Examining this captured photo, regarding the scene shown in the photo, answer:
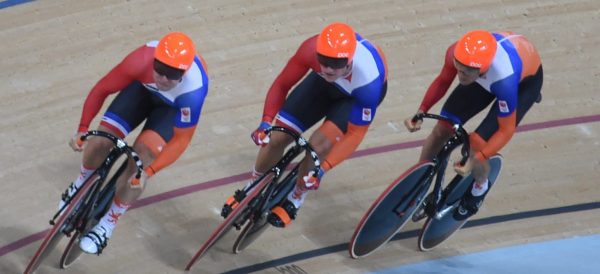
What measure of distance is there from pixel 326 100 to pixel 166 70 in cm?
108

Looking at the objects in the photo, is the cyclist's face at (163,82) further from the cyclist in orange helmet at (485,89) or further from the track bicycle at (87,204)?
the cyclist in orange helmet at (485,89)

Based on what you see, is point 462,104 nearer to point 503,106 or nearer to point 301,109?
point 503,106

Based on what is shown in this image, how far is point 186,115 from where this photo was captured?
5805 millimetres

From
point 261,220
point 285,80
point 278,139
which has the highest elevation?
point 285,80

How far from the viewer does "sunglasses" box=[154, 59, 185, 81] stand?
5.55m

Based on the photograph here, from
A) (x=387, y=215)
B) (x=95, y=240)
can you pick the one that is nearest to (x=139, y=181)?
(x=95, y=240)

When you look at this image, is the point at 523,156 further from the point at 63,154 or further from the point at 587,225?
the point at 63,154

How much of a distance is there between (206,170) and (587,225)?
2261mm

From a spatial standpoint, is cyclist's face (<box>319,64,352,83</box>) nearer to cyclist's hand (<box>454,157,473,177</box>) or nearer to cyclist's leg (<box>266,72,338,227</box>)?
cyclist's leg (<box>266,72,338,227</box>)

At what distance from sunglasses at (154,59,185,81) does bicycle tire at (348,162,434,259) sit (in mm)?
1399

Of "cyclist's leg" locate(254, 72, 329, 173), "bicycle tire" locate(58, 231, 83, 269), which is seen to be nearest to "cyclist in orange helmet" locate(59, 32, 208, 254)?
"bicycle tire" locate(58, 231, 83, 269)

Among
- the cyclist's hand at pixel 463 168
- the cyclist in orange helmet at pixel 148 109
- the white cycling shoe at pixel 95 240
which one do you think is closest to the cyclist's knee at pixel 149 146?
the cyclist in orange helmet at pixel 148 109

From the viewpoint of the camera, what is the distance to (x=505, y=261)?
22.2 feet

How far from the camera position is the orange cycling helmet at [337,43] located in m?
5.75
